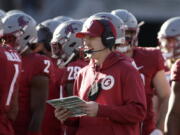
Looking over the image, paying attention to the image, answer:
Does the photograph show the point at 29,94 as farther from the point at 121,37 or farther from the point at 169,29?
the point at 169,29

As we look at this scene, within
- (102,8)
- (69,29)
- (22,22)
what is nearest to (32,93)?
(22,22)

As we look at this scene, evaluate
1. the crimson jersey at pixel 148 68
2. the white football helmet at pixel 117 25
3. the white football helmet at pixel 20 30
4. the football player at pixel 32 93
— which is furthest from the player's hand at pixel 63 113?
the crimson jersey at pixel 148 68

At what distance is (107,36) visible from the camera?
8.16m

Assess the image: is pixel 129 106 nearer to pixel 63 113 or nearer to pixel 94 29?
pixel 63 113

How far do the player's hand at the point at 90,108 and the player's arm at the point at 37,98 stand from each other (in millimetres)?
1790

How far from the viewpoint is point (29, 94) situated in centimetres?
955

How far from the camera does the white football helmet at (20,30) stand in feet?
32.4

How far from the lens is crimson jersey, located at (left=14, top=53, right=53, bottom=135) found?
9.51m

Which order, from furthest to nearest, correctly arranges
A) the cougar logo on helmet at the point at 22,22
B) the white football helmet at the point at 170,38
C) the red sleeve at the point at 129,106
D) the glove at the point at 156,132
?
the white football helmet at the point at 170,38 < the cougar logo on helmet at the point at 22,22 < the glove at the point at 156,132 < the red sleeve at the point at 129,106

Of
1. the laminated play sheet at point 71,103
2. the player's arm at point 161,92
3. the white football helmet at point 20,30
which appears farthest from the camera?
the player's arm at point 161,92

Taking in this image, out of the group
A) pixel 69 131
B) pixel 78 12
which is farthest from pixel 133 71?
pixel 78 12

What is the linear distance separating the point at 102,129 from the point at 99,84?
37 centimetres

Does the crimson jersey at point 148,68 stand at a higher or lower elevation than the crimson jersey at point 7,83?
lower

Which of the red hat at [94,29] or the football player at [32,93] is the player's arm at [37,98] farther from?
the red hat at [94,29]
